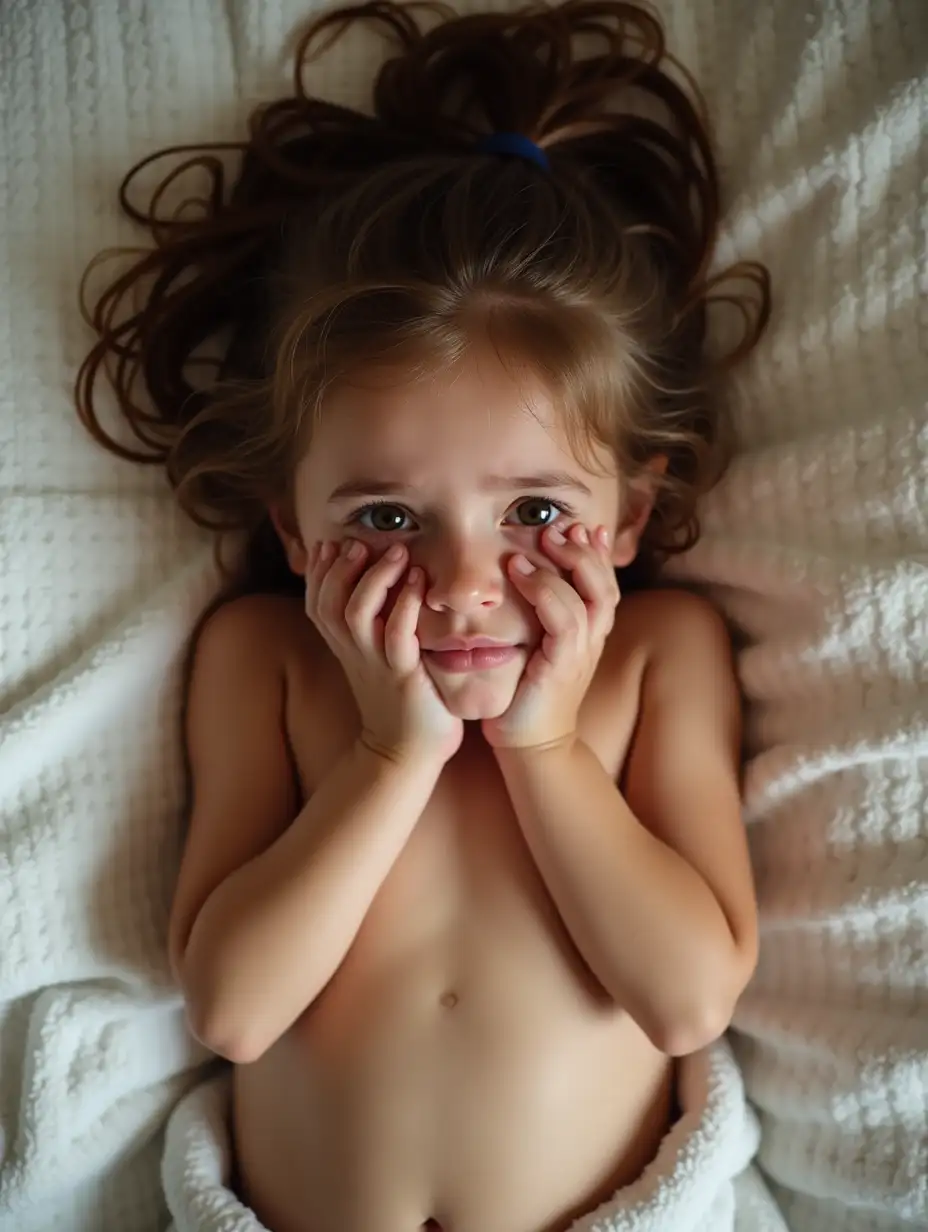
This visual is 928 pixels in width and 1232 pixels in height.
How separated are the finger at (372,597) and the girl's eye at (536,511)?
0.28ft

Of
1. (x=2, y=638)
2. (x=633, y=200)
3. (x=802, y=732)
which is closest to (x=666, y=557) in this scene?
(x=802, y=732)

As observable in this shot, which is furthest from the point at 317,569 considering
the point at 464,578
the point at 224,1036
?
the point at 224,1036

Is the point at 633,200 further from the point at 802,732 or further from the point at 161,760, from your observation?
the point at 161,760

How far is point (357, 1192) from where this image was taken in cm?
85

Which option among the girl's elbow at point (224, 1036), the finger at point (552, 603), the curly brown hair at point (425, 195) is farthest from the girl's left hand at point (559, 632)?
the girl's elbow at point (224, 1036)

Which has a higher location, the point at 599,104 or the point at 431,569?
the point at 599,104

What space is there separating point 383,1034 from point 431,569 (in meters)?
0.34

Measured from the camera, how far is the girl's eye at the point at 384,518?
846mm

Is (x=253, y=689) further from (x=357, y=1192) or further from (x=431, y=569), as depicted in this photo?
(x=357, y=1192)

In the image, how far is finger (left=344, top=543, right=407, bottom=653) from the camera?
0.82 m

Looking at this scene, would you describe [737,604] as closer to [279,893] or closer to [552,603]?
[552,603]

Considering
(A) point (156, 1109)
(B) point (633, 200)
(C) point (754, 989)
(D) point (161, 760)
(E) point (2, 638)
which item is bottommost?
(A) point (156, 1109)

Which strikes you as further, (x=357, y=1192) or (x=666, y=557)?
(x=666, y=557)

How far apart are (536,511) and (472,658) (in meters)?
0.11
